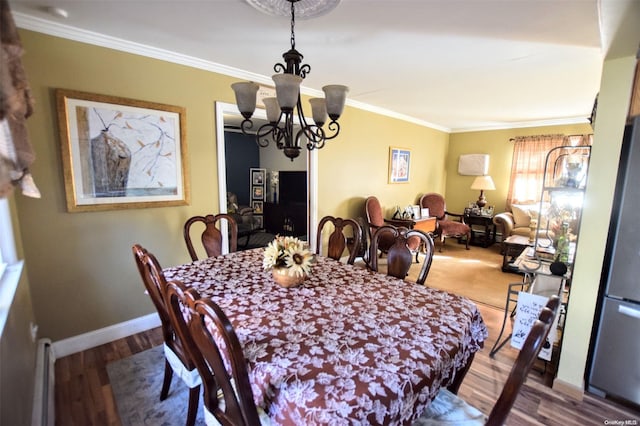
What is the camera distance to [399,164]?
5117 millimetres

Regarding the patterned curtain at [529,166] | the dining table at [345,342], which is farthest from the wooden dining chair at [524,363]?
the patterned curtain at [529,166]

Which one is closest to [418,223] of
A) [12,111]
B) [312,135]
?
[312,135]

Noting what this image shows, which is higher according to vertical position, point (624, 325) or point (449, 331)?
point (449, 331)

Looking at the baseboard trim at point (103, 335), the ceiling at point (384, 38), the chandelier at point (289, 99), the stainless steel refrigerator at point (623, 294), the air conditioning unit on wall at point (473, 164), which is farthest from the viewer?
the air conditioning unit on wall at point (473, 164)

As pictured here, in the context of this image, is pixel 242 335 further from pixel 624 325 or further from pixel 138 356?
pixel 624 325

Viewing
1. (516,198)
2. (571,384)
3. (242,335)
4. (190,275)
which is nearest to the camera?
(242,335)

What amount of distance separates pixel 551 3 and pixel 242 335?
2382mm

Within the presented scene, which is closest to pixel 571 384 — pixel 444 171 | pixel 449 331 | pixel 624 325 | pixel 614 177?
pixel 624 325

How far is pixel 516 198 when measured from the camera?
564cm

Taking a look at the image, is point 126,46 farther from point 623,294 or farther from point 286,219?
point 623,294

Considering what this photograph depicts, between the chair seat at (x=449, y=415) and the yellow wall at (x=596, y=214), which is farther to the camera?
the yellow wall at (x=596, y=214)

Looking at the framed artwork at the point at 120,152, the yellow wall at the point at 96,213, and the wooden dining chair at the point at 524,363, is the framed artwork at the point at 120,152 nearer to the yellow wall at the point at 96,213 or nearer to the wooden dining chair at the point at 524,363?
the yellow wall at the point at 96,213

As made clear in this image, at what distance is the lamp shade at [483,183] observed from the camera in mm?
5668

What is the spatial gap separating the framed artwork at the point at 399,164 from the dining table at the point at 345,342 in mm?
3485
